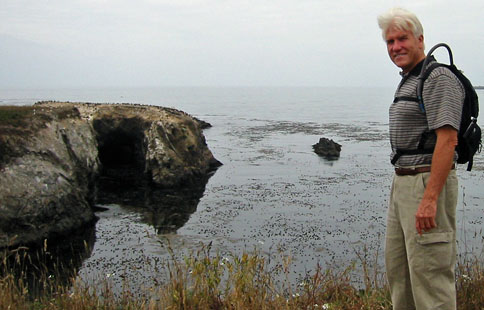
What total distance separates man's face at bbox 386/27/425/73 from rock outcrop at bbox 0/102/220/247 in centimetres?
688

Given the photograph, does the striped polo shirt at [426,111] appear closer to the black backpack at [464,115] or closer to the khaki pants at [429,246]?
the black backpack at [464,115]

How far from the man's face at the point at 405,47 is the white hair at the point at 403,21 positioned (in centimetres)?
3

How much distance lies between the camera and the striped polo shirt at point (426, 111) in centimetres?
386

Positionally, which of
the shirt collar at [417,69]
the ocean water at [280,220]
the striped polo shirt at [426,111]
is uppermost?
the shirt collar at [417,69]

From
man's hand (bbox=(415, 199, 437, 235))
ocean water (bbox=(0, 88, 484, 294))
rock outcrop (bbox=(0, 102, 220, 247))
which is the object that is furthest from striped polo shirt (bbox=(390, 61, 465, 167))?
rock outcrop (bbox=(0, 102, 220, 247))

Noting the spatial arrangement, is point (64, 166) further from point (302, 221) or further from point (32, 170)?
point (302, 221)

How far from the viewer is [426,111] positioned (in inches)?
156

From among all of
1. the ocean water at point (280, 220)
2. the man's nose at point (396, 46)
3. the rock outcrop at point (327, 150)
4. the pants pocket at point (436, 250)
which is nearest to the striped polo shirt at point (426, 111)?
the man's nose at point (396, 46)

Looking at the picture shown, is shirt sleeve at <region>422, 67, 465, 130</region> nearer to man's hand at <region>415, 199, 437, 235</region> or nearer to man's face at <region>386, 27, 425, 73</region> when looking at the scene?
man's face at <region>386, 27, 425, 73</region>

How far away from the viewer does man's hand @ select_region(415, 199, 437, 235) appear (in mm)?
3873

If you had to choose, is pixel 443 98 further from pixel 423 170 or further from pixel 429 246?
pixel 429 246

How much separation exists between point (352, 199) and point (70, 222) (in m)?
10.3

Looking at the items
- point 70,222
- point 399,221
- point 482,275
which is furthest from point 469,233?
point 70,222

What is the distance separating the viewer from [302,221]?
49.8ft
